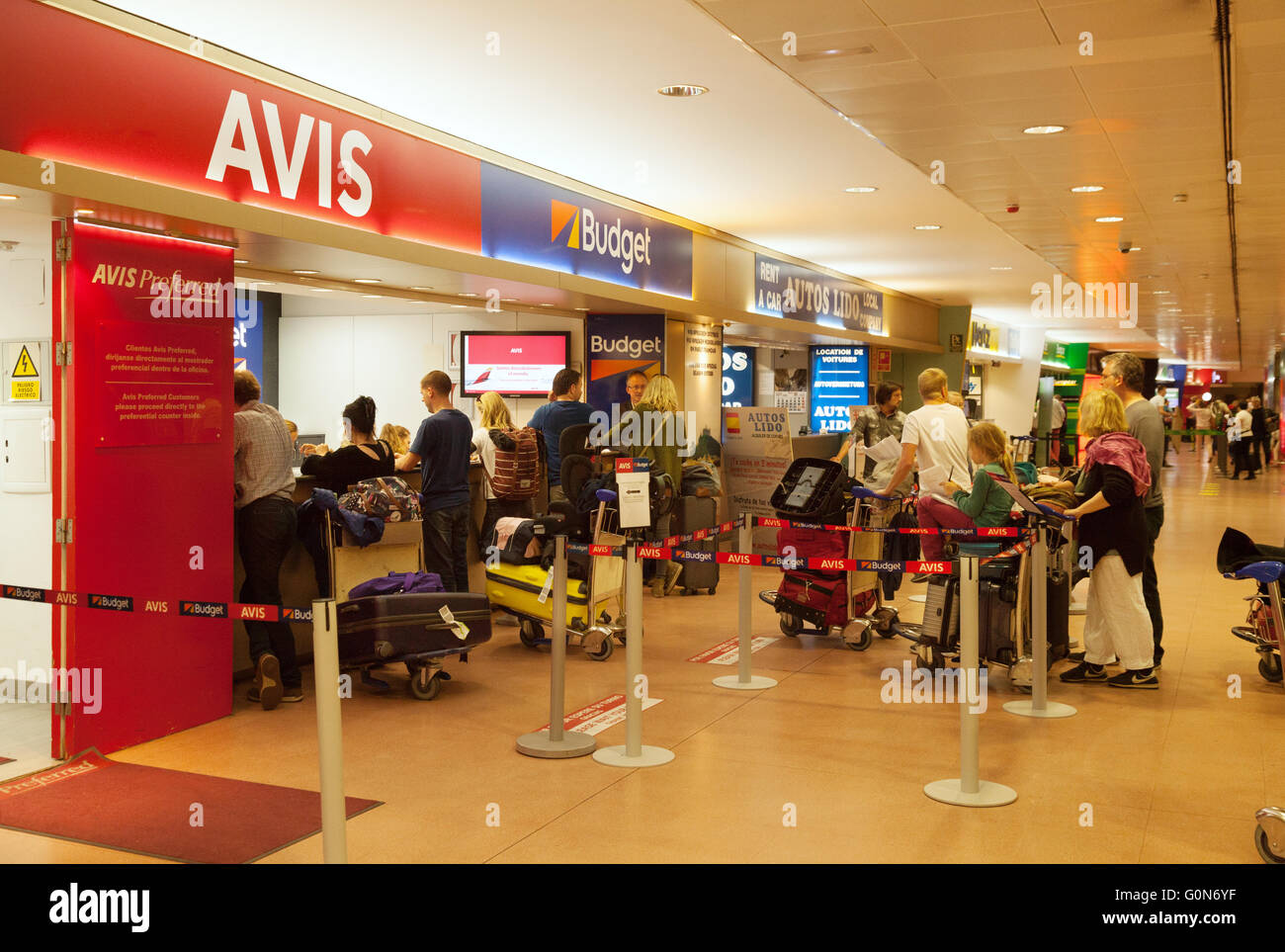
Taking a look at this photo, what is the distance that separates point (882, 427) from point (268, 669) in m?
5.81

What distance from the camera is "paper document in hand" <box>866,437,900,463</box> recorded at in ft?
31.2

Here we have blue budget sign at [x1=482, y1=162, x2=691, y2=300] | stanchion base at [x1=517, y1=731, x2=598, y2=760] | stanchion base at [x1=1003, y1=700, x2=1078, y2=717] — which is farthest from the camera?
blue budget sign at [x1=482, y1=162, x2=691, y2=300]

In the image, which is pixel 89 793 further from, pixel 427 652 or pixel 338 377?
pixel 338 377

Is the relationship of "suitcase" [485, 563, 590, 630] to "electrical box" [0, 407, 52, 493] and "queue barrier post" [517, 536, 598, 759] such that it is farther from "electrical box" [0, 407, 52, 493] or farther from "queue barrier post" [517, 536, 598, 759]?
"electrical box" [0, 407, 52, 493]

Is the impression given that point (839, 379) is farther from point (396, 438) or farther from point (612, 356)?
point (396, 438)

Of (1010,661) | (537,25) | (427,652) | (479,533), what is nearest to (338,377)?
(479,533)

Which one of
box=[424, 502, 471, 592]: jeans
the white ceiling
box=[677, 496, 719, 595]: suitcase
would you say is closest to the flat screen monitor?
the white ceiling

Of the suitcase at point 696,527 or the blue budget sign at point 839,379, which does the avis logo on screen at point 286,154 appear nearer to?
the suitcase at point 696,527

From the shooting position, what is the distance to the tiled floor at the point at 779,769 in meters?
3.93

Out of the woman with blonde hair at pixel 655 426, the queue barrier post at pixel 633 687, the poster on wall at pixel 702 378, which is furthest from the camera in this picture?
the poster on wall at pixel 702 378

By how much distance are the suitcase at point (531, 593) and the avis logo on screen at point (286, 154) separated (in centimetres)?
232

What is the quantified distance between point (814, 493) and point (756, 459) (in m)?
3.95

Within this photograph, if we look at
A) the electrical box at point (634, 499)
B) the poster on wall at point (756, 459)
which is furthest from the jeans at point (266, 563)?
the poster on wall at point (756, 459)

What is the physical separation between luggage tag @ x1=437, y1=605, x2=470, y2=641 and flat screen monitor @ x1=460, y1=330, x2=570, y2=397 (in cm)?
423
